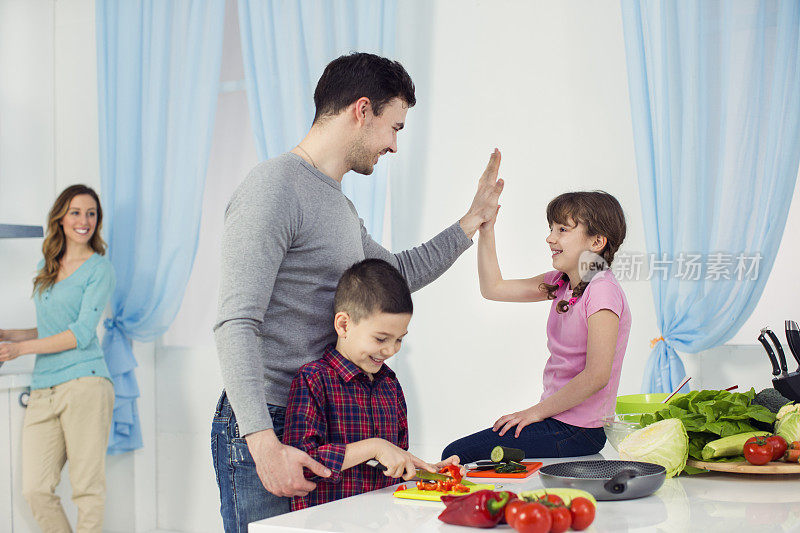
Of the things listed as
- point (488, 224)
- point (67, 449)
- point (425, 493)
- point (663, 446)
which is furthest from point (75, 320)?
point (663, 446)

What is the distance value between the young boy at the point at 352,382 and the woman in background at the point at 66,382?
7.45 ft

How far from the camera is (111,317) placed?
13.0ft

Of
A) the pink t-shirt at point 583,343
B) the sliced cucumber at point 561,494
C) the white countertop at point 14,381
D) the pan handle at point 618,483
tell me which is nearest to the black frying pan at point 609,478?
the pan handle at point 618,483

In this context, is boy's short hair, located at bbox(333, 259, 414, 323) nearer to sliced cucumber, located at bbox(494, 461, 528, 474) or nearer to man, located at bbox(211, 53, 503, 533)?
man, located at bbox(211, 53, 503, 533)

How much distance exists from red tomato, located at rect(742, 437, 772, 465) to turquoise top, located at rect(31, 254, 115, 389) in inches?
114

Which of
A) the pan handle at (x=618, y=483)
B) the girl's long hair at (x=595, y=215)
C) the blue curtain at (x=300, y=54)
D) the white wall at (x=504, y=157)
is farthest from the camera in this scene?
the blue curtain at (x=300, y=54)

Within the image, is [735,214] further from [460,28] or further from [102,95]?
[102,95]

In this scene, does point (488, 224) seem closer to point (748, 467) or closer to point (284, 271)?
point (284, 271)

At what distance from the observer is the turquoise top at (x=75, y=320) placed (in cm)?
350

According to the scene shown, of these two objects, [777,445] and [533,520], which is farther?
[777,445]

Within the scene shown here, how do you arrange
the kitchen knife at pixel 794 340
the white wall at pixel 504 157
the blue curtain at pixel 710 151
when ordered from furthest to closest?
1. the white wall at pixel 504 157
2. the blue curtain at pixel 710 151
3. the kitchen knife at pixel 794 340

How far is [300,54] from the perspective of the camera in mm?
3480

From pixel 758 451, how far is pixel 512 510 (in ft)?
2.11

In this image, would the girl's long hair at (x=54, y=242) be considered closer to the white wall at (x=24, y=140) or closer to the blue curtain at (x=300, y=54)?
the white wall at (x=24, y=140)
